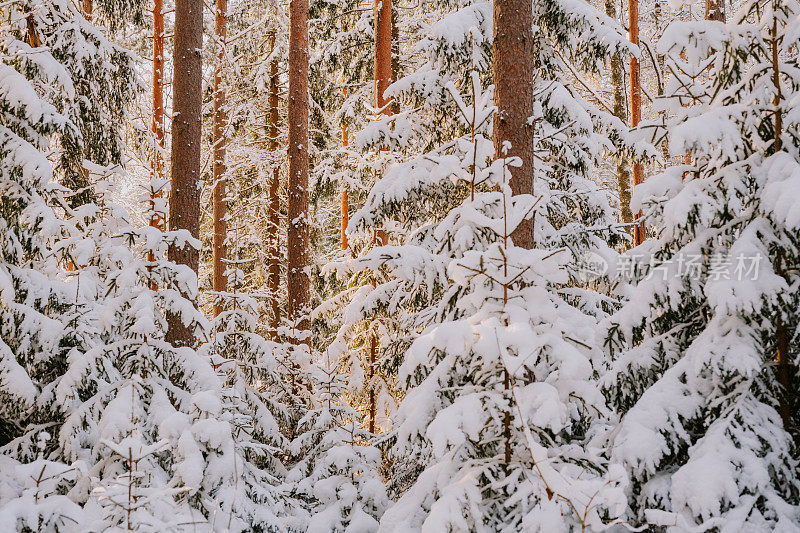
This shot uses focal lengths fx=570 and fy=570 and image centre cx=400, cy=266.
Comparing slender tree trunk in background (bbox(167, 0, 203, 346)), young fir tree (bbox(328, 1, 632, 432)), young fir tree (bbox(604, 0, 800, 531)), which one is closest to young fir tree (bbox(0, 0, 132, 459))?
slender tree trunk in background (bbox(167, 0, 203, 346))

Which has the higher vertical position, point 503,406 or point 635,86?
point 635,86

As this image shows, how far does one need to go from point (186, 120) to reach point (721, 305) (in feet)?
Answer: 21.1

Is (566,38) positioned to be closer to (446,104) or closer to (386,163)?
(446,104)

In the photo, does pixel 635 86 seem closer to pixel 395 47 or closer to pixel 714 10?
pixel 395 47

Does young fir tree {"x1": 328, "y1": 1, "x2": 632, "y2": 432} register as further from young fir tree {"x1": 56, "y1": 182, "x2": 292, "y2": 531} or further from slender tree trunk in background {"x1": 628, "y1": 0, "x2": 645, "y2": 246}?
slender tree trunk in background {"x1": 628, "y1": 0, "x2": 645, "y2": 246}

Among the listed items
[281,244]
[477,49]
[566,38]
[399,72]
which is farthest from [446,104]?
[281,244]

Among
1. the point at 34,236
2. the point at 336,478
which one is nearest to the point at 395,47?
the point at 34,236

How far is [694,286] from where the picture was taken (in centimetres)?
379

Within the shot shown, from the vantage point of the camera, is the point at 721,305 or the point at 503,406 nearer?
the point at 721,305

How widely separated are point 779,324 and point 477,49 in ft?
15.1

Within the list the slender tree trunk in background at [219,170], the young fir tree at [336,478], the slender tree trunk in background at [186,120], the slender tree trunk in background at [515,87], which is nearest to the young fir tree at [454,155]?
the slender tree trunk in background at [515,87]

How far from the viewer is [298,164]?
10617 millimetres

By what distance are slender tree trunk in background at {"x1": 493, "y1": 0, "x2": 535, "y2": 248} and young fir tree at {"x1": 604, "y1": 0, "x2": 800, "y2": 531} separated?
4.48ft

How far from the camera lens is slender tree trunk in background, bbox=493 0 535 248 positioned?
533cm
